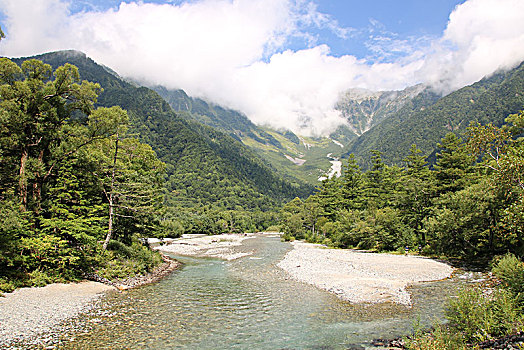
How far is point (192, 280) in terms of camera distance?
91.0 feet

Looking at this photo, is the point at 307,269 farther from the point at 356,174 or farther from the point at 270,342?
the point at 356,174

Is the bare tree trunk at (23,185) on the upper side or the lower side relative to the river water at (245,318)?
upper

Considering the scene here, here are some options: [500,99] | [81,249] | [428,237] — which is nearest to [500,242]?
[428,237]

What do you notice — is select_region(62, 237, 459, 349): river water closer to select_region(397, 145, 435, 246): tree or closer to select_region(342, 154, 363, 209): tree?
select_region(397, 145, 435, 246): tree

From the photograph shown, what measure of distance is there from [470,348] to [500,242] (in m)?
27.4

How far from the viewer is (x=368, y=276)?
26406 millimetres

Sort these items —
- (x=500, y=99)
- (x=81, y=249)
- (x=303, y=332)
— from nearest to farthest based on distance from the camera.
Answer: (x=303, y=332) → (x=81, y=249) → (x=500, y=99)

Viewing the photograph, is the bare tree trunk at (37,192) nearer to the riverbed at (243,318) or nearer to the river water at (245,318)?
the riverbed at (243,318)

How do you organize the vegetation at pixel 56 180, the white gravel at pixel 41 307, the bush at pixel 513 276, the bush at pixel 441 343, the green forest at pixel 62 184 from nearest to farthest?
the bush at pixel 441 343 < the bush at pixel 513 276 < the white gravel at pixel 41 307 < the vegetation at pixel 56 180 < the green forest at pixel 62 184

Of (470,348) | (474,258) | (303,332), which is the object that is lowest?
(474,258)

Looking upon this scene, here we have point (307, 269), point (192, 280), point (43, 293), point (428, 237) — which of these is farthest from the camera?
point (428, 237)

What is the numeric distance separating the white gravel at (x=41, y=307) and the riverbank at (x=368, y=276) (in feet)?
55.2

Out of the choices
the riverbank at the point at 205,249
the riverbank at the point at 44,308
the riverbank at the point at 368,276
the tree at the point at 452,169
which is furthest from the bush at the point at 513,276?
the riverbank at the point at 205,249

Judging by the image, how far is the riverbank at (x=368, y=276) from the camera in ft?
65.1
